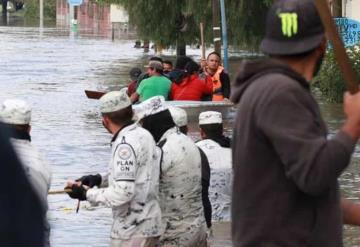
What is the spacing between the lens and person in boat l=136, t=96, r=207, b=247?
7.33 meters

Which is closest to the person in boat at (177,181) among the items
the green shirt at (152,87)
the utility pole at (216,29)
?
the green shirt at (152,87)

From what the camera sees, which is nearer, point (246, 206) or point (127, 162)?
point (246, 206)

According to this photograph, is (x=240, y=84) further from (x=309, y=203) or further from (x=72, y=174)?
(x=72, y=174)

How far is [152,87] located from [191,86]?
5.42 ft

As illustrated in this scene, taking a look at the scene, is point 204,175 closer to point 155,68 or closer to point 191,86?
point 155,68

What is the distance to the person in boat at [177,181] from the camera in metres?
7.33

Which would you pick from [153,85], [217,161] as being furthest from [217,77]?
[217,161]

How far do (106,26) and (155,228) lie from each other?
81.7m

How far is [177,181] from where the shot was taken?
7.34m

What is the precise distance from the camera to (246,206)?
140 inches

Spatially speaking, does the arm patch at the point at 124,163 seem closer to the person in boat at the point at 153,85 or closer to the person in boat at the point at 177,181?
the person in boat at the point at 177,181

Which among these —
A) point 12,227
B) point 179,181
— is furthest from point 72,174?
point 12,227

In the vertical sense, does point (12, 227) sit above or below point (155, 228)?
above

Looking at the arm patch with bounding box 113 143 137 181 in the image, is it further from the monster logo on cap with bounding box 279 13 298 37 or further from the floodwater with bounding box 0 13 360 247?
the monster logo on cap with bounding box 279 13 298 37
